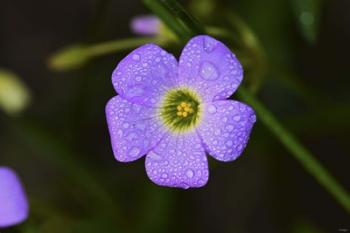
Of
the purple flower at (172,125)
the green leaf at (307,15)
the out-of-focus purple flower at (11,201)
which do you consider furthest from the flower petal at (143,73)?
the green leaf at (307,15)

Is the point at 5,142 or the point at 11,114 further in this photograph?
the point at 5,142

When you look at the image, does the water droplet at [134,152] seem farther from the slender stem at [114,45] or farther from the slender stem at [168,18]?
the slender stem at [114,45]

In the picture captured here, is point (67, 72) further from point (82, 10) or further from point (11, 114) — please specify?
point (11, 114)

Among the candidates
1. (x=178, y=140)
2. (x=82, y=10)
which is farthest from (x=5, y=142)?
(x=178, y=140)

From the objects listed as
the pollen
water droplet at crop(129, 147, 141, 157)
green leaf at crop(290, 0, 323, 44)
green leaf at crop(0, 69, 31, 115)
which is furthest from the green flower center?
green leaf at crop(0, 69, 31, 115)

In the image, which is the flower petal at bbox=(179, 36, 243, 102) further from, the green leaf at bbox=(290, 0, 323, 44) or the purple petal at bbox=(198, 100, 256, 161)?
the green leaf at bbox=(290, 0, 323, 44)

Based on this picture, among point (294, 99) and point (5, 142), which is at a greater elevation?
point (294, 99)

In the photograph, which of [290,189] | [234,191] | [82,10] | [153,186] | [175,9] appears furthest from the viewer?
[82,10]

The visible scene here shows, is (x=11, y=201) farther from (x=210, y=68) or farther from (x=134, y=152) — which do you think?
(x=210, y=68)
